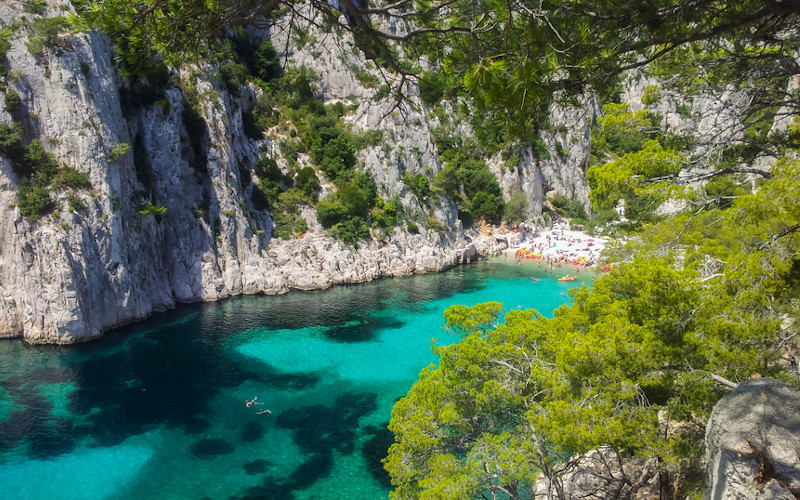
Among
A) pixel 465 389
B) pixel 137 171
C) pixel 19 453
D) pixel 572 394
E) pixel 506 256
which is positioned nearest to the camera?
pixel 572 394

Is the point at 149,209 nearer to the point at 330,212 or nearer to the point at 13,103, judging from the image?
the point at 13,103

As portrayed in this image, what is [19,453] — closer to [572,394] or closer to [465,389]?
[465,389]

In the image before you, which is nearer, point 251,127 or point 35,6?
point 35,6

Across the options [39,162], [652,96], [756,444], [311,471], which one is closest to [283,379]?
[311,471]

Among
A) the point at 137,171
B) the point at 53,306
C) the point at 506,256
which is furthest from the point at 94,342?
the point at 506,256

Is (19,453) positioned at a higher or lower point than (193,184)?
lower

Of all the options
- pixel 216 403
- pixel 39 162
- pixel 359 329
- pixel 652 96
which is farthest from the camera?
pixel 359 329

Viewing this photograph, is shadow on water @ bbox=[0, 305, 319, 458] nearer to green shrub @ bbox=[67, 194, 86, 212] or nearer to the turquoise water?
the turquoise water
